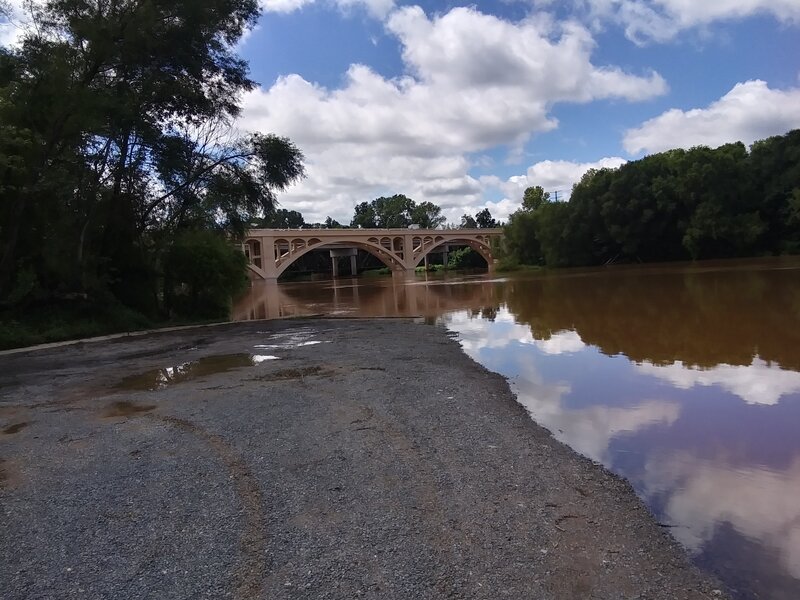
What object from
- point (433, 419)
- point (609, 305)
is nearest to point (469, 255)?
point (609, 305)

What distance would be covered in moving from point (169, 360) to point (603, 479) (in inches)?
439

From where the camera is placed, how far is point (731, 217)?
56031mm

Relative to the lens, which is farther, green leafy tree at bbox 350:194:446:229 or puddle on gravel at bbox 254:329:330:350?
green leafy tree at bbox 350:194:446:229

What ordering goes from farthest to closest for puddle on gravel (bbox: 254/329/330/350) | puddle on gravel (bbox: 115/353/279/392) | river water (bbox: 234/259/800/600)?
puddle on gravel (bbox: 254/329/330/350)
puddle on gravel (bbox: 115/353/279/392)
river water (bbox: 234/259/800/600)

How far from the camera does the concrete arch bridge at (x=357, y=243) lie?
7300cm

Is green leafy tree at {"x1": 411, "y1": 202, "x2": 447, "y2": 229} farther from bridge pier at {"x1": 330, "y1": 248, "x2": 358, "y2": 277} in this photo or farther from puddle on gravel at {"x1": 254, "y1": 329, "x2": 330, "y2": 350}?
puddle on gravel at {"x1": 254, "y1": 329, "x2": 330, "y2": 350}

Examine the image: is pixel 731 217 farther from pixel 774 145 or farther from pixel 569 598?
pixel 569 598

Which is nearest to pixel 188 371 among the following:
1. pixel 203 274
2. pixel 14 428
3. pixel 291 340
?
pixel 14 428

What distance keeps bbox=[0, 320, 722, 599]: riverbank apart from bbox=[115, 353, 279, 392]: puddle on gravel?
4.34ft

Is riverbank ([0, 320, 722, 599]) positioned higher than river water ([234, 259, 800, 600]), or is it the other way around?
riverbank ([0, 320, 722, 599])

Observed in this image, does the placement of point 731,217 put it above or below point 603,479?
above

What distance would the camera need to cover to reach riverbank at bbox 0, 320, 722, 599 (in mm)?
3637

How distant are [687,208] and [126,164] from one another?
54793mm

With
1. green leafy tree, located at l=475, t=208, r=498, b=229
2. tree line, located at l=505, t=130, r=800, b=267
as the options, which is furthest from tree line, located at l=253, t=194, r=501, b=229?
tree line, located at l=505, t=130, r=800, b=267
